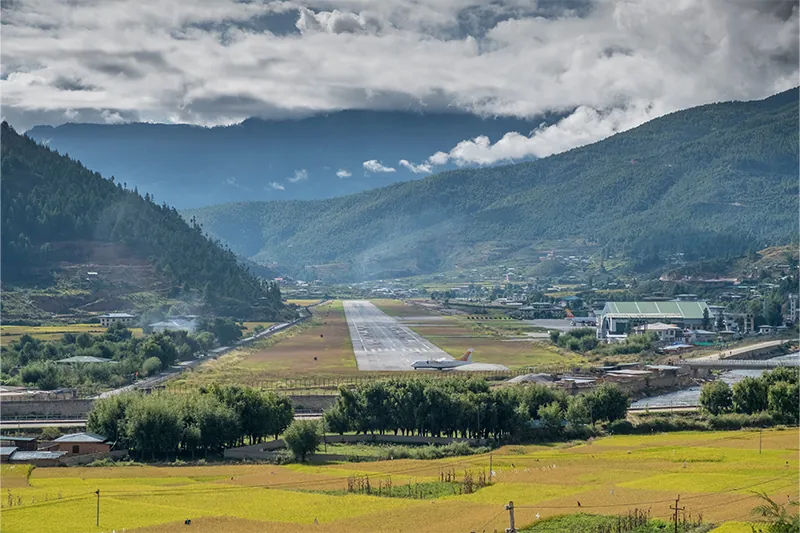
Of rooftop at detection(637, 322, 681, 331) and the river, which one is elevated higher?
rooftop at detection(637, 322, 681, 331)

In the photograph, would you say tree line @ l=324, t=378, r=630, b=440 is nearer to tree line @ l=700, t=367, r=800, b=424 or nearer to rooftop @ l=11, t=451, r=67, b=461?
tree line @ l=700, t=367, r=800, b=424

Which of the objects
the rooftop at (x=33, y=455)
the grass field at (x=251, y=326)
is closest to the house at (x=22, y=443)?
the rooftop at (x=33, y=455)

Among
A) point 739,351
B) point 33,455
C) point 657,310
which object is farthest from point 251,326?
point 33,455

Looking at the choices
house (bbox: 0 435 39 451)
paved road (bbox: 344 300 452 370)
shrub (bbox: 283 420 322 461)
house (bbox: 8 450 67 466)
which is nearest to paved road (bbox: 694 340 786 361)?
paved road (bbox: 344 300 452 370)

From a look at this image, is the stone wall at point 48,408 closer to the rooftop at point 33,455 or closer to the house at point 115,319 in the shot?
the rooftop at point 33,455

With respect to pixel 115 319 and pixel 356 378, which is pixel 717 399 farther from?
pixel 115 319
